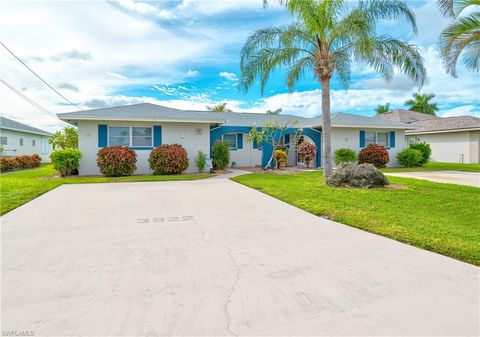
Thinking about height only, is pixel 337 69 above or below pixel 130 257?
above

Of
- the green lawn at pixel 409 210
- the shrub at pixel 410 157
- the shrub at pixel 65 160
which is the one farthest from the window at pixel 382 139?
the shrub at pixel 65 160

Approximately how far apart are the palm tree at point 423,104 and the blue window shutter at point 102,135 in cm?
4101

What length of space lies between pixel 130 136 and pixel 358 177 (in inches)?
440

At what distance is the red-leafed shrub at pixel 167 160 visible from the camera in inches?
555

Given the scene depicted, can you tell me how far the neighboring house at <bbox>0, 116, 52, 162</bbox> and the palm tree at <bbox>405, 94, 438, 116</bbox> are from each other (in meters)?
46.3

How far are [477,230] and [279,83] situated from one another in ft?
33.2

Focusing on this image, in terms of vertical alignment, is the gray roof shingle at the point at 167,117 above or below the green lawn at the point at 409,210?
above

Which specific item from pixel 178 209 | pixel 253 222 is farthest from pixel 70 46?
pixel 253 222

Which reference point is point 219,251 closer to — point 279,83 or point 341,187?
point 341,187

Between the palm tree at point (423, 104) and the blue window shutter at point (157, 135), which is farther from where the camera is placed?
the palm tree at point (423, 104)

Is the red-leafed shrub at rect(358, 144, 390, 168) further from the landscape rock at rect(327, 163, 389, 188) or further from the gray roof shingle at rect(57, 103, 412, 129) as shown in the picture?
the landscape rock at rect(327, 163, 389, 188)

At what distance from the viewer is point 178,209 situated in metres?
6.70

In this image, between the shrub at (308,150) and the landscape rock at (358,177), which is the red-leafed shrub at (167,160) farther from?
the shrub at (308,150)

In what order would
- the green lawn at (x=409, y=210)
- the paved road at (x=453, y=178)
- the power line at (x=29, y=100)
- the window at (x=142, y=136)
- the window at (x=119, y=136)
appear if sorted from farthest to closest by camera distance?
the power line at (x=29, y=100) → the window at (x=142, y=136) → the window at (x=119, y=136) → the paved road at (x=453, y=178) → the green lawn at (x=409, y=210)
